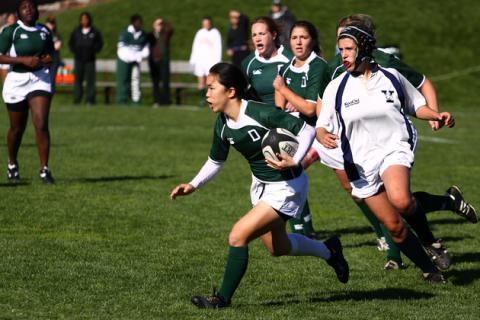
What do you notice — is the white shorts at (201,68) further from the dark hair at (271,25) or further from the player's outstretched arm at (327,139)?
the player's outstretched arm at (327,139)

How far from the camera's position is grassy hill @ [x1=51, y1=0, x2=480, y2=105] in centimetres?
4256

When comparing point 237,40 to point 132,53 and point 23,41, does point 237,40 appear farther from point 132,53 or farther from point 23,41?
point 23,41

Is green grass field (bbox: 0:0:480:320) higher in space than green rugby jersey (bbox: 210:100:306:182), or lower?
lower

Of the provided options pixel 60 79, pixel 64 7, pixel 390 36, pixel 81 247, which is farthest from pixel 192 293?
pixel 64 7

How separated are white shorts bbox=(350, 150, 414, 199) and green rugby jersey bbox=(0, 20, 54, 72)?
6.96 m

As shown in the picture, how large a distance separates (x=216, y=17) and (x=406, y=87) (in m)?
37.7

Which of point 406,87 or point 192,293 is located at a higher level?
point 406,87

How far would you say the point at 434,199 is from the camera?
31.0 ft

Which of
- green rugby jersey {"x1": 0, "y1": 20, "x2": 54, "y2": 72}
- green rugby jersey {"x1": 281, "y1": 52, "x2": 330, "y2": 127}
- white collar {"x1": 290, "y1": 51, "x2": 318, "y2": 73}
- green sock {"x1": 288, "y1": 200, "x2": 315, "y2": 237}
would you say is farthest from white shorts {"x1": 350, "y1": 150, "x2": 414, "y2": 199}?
green rugby jersey {"x1": 0, "y1": 20, "x2": 54, "y2": 72}

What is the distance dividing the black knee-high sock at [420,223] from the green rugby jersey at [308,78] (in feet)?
5.33

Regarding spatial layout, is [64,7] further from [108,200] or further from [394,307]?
[394,307]

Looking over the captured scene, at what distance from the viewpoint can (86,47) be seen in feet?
102

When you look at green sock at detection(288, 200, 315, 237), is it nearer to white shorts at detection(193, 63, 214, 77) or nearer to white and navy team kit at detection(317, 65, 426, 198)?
white and navy team kit at detection(317, 65, 426, 198)

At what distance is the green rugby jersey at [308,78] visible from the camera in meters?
10.2
